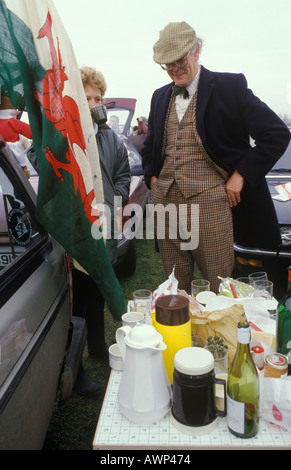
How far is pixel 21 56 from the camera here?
4.66 ft

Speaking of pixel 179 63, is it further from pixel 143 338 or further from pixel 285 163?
pixel 285 163

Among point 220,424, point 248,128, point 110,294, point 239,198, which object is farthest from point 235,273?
point 220,424

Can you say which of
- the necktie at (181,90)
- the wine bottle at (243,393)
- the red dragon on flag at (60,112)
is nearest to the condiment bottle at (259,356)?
the wine bottle at (243,393)

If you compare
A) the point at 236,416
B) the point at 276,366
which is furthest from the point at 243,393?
the point at 276,366

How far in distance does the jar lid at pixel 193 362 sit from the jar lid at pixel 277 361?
0.26 m

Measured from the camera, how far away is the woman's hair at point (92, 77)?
7.92 feet

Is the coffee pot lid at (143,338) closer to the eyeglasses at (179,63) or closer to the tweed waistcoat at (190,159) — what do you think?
the tweed waistcoat at (190,159)

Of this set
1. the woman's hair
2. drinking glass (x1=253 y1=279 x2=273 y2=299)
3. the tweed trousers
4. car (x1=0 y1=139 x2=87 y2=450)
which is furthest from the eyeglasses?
drinking glass (x1=253 y1=279 x2=273 y2=299)

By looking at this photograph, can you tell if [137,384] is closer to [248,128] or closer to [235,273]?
[248,128]

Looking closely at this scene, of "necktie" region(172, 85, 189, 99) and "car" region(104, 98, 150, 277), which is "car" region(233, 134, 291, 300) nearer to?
Answer: "car" region(104, 98, 150, 277)

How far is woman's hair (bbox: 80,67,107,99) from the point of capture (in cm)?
241

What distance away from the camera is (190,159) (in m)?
2.44

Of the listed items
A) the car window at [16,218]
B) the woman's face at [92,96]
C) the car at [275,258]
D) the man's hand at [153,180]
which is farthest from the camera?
A: the car at [275,258]

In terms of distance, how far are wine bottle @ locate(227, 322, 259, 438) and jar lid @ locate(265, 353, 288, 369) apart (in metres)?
0.13
